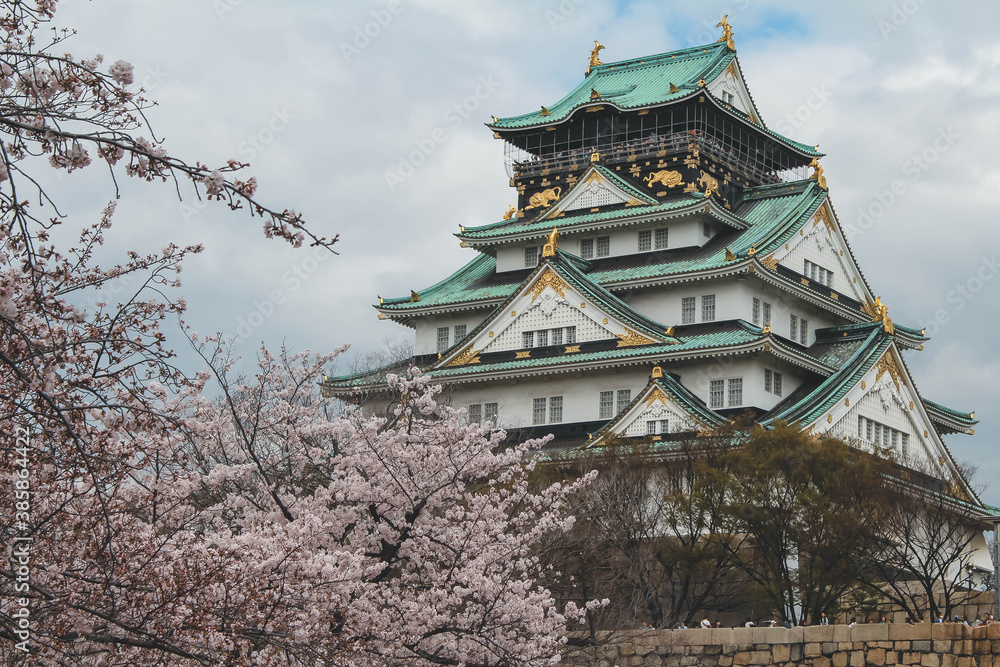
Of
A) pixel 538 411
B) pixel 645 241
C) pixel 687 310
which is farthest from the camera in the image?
pixel 645 241

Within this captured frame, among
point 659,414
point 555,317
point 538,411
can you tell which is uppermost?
point 555,317

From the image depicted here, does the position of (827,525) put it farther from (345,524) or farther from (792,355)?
(345,524)

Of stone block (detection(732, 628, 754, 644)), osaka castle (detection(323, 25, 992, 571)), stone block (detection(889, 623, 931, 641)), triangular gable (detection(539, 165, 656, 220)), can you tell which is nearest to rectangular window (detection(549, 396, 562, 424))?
osaka castle (detection(323, 25, 992, 571))

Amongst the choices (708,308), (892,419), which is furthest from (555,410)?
(892,419)

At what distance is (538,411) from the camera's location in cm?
5584

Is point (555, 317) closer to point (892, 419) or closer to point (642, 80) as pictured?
point (892, 419)

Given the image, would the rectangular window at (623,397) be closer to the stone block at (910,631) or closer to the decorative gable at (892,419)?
the decorative gable at (892,419)

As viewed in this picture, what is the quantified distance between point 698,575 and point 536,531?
62.8 feet

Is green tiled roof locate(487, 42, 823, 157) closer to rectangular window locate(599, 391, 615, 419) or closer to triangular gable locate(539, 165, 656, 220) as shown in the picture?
triangular gable locate(539, 165, 656, 220)

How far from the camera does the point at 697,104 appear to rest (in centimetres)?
6169

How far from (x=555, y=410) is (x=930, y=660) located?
2510 cm

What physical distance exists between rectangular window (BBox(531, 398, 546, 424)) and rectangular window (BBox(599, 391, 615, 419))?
245 cm

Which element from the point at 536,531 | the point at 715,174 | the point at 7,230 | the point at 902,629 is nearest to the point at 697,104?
the point at 715,174

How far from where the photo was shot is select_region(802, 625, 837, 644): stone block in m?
34.1
